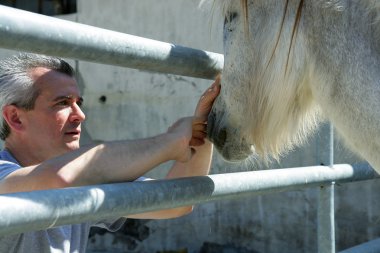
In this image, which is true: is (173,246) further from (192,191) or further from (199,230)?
(192,191)

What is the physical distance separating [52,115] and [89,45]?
2.35 feet

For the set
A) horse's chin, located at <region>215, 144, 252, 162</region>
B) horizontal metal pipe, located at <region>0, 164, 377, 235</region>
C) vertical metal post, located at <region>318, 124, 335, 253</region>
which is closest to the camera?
horizontal metal pipe, located at <region>0, 164, 377, 235</region>

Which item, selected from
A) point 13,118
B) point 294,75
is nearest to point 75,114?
point 13,118

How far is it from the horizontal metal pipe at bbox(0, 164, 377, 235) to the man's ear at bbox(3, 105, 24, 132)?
690 millimetres

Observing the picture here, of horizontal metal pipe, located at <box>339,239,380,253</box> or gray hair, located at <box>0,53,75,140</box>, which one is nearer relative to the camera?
gray hair, located at <box>0,53,75,140</box>

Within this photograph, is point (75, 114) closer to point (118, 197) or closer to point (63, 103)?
point (63, 103)

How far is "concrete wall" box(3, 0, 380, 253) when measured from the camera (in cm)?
536

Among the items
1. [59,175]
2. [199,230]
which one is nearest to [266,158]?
[59,175]

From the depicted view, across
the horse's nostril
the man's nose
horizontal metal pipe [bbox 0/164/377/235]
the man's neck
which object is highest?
the man's nose

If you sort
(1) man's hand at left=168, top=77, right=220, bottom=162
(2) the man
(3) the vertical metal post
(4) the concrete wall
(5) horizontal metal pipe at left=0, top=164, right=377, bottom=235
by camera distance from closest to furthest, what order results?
(5) horizontal metal pipe at left=0, top=164, right=377, bottom=235
(1) man's hand at left=168, top=77, right=220, bottom=162
(2) the man
(3) the vertical metal post
(4) the concrete wall

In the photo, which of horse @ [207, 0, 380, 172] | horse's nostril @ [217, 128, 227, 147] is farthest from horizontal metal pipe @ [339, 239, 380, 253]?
horse's nostril @ [217, 128, 227, 147]

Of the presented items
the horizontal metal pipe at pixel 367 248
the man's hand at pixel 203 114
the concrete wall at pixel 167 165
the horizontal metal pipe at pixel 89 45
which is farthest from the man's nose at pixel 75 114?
the concrete wall at pixel 167 165

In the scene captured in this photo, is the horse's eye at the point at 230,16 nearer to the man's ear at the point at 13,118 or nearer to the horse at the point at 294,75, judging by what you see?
the horse at the point at 294,75

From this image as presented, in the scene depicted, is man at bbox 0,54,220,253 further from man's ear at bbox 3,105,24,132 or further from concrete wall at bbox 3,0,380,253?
concrete wall at bbox 3,0,380,253
